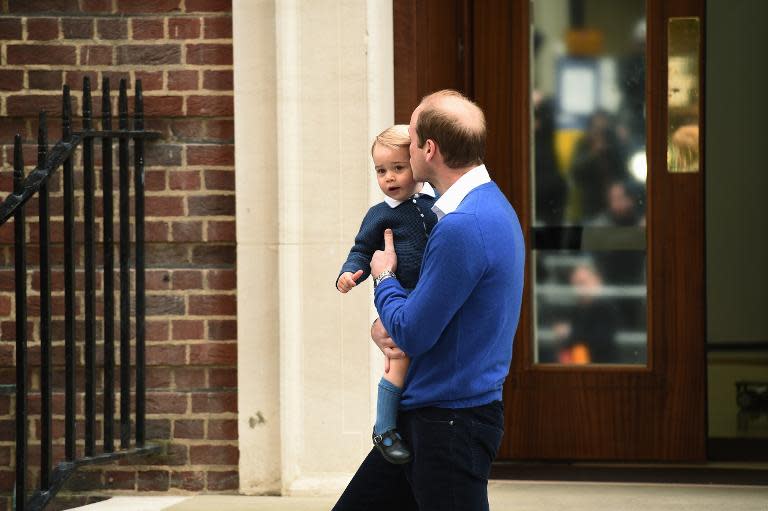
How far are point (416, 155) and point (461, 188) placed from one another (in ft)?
0.48

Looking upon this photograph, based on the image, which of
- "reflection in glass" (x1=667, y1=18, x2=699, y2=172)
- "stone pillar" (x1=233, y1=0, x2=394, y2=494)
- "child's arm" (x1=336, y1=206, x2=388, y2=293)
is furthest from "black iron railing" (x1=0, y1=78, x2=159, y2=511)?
"reflection in glass" (x1=667, y1=18, x2=699, y2=172)

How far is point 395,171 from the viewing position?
339 cm

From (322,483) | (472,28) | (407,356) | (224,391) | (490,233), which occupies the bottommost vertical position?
(322,483)

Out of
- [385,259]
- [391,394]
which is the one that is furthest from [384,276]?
[391,394]

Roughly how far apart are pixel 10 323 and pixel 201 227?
0.91 m

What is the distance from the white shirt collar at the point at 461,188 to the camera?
3062 mm

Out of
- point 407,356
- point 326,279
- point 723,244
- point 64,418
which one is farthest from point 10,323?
point 723,244

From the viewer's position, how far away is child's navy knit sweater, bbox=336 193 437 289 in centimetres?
333

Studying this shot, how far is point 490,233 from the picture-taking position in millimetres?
2941

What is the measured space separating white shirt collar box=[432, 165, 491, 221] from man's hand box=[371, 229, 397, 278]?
236mm

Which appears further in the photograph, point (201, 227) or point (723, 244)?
point (723, 244)

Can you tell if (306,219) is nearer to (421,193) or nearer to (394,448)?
(421,193)

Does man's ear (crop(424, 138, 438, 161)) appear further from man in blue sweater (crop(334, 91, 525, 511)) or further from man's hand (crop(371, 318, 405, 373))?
man's hand (crop(371, 318, 405, 373))

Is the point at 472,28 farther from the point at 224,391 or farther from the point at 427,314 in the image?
the point at 427,314
